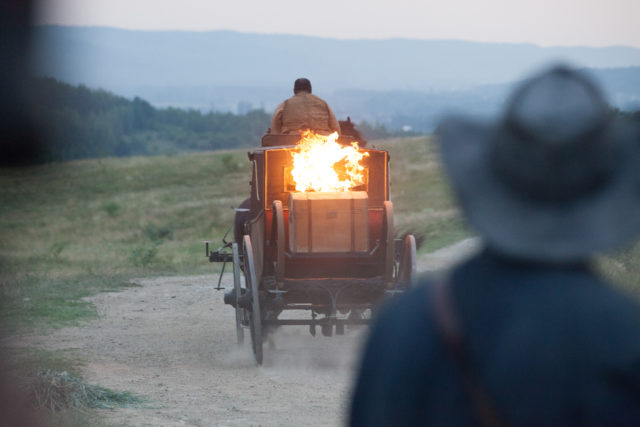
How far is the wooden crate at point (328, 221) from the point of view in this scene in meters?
10.4

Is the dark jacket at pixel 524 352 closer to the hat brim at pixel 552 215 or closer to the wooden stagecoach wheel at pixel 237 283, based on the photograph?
the hat brim at pixel 552 215

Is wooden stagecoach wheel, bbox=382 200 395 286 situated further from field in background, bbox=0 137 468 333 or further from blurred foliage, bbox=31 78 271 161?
blurred foliage, bbox=31 78 271 161

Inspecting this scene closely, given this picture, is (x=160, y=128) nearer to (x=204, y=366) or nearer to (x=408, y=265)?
(x=204, y=366)

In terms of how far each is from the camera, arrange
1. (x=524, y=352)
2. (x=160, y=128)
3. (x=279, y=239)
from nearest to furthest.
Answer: (x=524, y=352)
(x=279, y=239)
(x=160, y=128)

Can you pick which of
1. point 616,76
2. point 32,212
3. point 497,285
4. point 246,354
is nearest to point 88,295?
point 246,354

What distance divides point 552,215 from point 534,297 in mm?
183

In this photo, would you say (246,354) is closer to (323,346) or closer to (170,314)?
(323,346)

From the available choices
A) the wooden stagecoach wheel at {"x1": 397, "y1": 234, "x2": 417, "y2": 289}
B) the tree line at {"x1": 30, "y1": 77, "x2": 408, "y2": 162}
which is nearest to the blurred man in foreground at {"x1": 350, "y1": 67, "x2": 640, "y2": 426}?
the wooden stagecoach wheel at {"x1": 397, "y1": 234, "x2": 417, "y2": 289}

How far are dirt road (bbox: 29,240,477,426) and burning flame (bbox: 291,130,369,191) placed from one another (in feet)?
5.89

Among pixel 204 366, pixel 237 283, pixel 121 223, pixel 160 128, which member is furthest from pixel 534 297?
pixel 160 128

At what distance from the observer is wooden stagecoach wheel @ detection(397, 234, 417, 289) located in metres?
10.9

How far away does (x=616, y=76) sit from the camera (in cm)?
7938

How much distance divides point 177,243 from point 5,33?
2988 centimetres

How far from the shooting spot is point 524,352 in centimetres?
224
